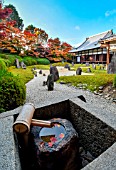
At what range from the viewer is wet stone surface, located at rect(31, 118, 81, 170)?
1.98 metres

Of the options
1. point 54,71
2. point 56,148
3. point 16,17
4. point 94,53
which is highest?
point 16,17

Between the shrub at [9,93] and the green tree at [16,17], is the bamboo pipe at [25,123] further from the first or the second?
the green tree at [16,17]

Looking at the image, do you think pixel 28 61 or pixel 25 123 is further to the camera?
pixel 28 61

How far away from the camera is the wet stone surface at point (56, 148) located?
1980mm

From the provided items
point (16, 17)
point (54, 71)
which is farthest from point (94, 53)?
point (16, 17)

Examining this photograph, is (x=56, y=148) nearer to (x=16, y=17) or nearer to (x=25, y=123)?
(x=25, y=123)

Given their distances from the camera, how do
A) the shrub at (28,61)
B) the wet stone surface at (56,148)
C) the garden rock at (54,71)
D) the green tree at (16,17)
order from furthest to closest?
the green tree at (16,17), the shrub at (28,61), the garden rock at (54,71), the wet stone surface at (56,148)

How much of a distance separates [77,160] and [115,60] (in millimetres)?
8446

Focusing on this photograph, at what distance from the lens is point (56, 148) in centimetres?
→ 197

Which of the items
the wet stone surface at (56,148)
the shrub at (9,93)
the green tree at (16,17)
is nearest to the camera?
Answer: the wet stone surface at (56,148)

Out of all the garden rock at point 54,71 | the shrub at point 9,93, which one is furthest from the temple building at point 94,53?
the shrub at point 9,93

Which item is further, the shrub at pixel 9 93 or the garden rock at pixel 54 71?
the garden rock at pixel 54 71

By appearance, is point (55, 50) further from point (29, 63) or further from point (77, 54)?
point (29, 63)

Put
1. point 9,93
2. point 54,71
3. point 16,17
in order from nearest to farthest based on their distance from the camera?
→ point 9,93 → point 54,71 → point 16,17
